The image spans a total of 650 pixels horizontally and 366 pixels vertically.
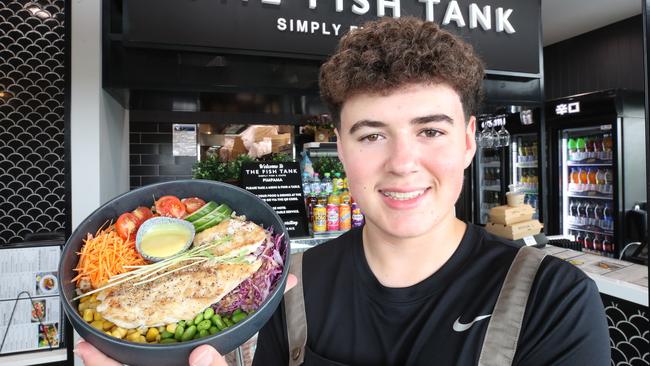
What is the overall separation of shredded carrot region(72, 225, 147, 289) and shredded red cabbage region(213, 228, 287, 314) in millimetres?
224

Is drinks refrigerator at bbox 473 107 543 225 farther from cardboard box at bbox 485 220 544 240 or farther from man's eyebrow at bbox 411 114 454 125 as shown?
man's eyebrow at bbox 411 114 454 125

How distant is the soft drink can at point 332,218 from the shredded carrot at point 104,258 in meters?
1.77

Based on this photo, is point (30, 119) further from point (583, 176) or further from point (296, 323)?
point (583, 176)

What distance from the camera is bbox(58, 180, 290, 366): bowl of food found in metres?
0.71

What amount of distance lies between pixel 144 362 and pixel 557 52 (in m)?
7.19

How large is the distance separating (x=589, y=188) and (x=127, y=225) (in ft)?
17.9

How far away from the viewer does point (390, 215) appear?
3.01ft

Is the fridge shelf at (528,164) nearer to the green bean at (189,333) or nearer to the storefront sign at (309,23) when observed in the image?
the storefront sign at (309,23)

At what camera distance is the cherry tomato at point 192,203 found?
3.12 feet

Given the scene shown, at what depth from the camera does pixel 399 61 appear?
34.1 inches

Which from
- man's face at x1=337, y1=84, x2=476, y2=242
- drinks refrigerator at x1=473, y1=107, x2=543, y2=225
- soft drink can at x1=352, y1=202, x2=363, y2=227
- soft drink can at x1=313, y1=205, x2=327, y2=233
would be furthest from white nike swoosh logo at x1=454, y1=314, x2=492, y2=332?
drinks refrigerator at x1=473, y1=107, x2=543, y2=225

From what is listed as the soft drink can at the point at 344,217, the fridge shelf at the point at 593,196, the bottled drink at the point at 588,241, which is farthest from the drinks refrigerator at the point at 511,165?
the soft drink can at the point at 344,217

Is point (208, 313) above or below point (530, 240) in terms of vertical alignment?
above

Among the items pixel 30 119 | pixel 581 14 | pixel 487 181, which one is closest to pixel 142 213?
pixel 30 119
